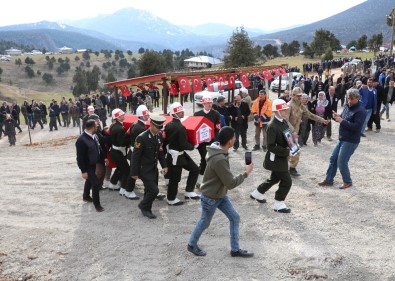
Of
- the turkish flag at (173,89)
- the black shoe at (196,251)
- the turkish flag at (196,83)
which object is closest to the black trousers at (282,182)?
the black shoe at (196,251)

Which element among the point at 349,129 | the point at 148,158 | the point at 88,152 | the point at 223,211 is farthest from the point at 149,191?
the point at 349,129

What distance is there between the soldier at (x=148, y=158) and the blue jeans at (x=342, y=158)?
3623 millimetres

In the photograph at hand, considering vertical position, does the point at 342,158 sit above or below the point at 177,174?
above

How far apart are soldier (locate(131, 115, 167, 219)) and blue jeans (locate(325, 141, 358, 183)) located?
11.9 ft

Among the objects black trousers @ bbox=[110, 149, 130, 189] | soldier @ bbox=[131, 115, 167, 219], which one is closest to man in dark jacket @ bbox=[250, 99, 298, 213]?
soldier @ bbox=[131, 115, 167, 219]

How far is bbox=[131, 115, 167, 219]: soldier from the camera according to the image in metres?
6.68

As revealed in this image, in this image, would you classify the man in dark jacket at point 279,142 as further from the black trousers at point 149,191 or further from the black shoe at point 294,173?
the black shoe at point 294,173

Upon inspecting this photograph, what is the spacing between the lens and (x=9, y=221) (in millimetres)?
7406

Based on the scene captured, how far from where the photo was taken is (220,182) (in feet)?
16.9

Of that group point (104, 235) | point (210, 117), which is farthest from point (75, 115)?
point (104, 235)

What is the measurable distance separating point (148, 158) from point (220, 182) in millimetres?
2102

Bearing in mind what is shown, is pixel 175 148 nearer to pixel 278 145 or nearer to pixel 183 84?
pixel 278 145

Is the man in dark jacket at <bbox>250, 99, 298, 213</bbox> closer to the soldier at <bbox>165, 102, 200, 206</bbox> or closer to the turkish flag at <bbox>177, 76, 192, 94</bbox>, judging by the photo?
the soldier at <bbox>165, 102, 200, 206</bbox>

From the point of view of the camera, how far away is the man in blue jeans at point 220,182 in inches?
197
